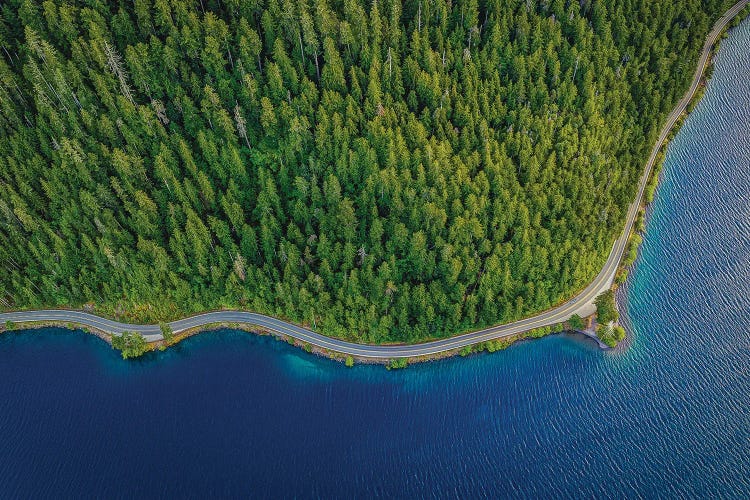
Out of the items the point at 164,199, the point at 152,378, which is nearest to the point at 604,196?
the point at 164,199

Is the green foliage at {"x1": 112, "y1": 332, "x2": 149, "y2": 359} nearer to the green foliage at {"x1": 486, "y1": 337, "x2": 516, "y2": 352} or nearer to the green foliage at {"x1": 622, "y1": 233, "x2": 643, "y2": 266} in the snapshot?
the green foliage at {"x1": 486, "y1": 337, "x2": 516, "y2": 352}

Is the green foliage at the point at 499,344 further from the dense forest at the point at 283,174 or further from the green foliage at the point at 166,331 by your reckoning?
the green foliage at the point at 166,331

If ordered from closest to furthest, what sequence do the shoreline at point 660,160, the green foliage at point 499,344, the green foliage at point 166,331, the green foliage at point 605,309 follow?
1. the green foliage at point 605,309
2. the green foliage at point 499,344
3. the green foliage at point 166,331
4. the shoreline at point 660,160

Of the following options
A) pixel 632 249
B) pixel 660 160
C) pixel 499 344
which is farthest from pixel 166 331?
pixel 660 160

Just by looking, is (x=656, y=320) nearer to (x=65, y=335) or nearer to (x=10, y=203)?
(x=65, y=335)

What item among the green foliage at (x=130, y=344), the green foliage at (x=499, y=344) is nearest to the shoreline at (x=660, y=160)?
the green foliage at (x=499, y=344)

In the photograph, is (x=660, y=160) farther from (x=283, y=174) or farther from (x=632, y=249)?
(x=283, y=174)

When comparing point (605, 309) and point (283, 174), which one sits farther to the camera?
point (283, 174)
